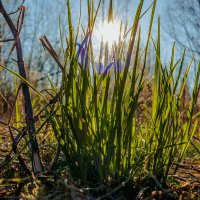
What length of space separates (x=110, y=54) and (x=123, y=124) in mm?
170

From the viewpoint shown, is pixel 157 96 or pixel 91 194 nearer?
pixel 91 194

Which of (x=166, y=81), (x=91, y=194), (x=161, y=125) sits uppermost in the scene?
(x=166, y=81)

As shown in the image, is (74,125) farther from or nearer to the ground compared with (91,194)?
farther from the ground

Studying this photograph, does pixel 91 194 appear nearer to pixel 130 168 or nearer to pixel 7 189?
pixel 130 168

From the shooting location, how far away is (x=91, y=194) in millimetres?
700

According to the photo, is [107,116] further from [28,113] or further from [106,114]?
[28,113]

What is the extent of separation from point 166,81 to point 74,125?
0.78ft

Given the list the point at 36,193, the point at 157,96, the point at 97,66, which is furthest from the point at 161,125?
the point at 36,193

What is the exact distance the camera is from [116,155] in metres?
0.73

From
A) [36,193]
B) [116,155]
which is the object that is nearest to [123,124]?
[116,155]

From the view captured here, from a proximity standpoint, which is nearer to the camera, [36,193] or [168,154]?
[36,193]

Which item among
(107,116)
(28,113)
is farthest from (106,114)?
(28,113)

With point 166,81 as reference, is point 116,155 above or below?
below

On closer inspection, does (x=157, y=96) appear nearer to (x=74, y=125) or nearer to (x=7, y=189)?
(x=74, y=125)
